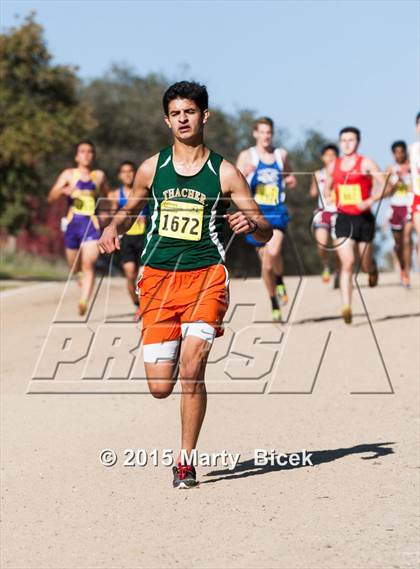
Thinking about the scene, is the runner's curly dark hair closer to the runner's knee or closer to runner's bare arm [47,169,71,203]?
the runner's knee

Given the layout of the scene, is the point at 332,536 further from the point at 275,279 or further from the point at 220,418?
the point at 275,279

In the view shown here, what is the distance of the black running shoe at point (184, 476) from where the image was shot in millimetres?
7328

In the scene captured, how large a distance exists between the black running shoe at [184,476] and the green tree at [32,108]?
79.6 feet

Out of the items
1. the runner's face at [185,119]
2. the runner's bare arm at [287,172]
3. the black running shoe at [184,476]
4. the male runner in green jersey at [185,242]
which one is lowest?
the black running shoe at [184,476]

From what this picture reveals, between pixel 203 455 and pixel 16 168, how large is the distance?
88.2 ft

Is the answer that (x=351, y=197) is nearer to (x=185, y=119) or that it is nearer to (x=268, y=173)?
(x=268, y=173)

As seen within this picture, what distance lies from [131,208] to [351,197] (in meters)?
7.52

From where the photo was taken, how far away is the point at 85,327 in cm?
1619

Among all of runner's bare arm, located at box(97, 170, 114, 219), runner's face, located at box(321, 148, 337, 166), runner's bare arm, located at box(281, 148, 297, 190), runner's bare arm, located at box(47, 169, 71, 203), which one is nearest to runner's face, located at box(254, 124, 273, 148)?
runner's bare arm, located at box(281, 148, 297, 190)

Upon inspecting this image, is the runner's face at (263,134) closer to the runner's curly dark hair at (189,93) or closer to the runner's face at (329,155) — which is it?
the runner's face at (329,155)

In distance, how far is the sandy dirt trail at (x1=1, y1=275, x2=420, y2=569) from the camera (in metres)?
6.36

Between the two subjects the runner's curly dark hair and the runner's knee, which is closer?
the runner's curly dark hair

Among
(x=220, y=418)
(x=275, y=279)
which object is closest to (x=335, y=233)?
(x=275, y=279)

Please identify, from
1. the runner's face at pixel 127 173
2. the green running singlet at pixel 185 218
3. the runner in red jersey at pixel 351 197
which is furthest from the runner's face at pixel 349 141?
the green running singlet at pixel 185 218
